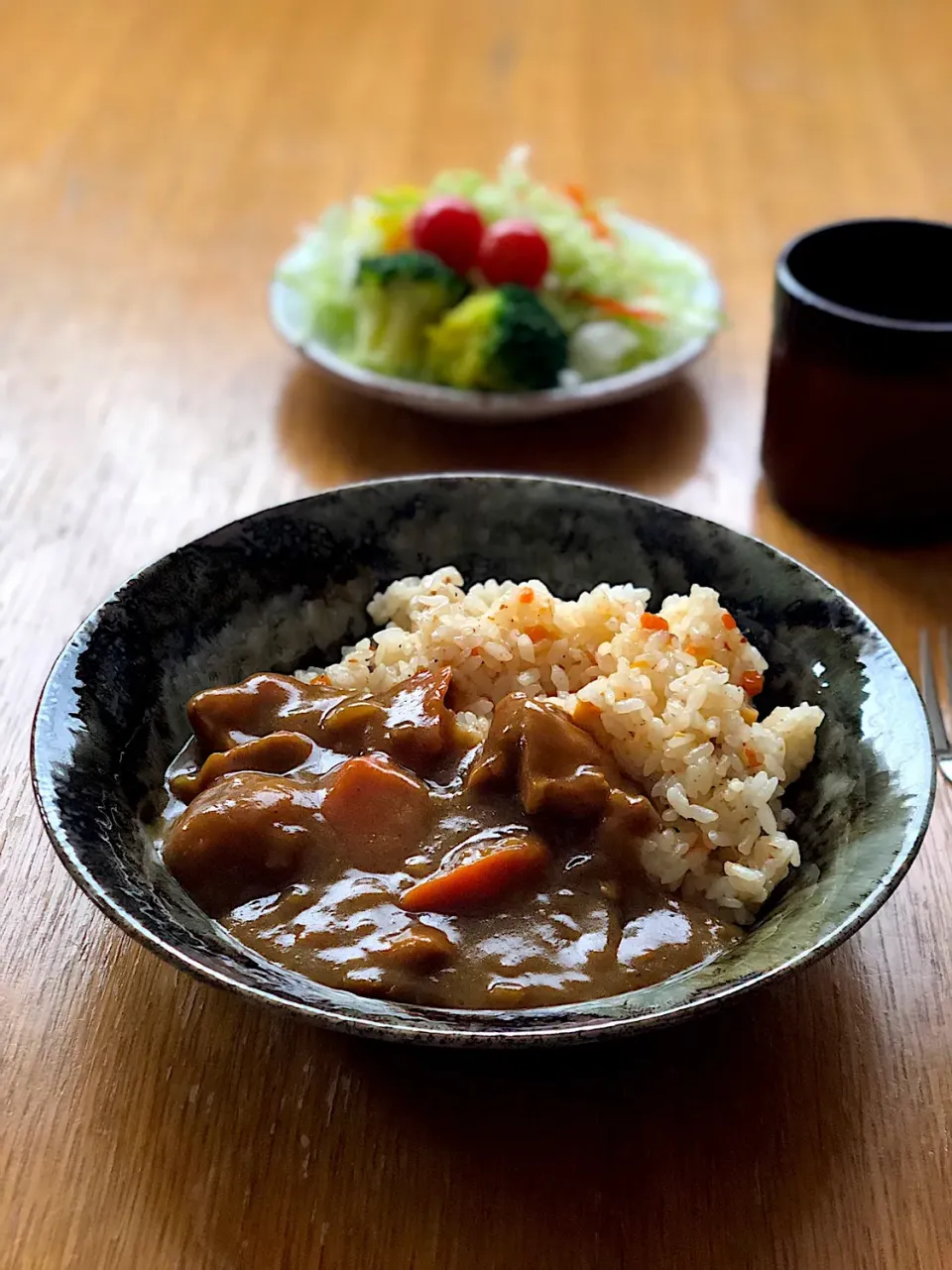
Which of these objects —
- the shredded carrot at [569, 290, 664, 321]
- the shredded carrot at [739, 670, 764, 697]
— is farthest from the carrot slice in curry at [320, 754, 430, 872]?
the shredded carrot at [569, 290, 664, 321]

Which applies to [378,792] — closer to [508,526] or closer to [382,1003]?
[382,1003]

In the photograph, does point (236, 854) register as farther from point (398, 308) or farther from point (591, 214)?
point (591, 214)

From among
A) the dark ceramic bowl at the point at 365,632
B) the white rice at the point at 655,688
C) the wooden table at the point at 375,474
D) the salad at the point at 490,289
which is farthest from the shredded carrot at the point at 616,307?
the white rice at the point at 655,688

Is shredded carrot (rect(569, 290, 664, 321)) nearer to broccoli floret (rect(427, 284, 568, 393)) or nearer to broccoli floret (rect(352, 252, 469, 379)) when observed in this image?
broccoli floret (rect(427, 284, 568, 393))

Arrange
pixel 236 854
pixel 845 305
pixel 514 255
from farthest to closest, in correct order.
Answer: pixel 514 255, pixel 845 305, pixel 236 854

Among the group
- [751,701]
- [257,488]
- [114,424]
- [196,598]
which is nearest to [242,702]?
[196,598]

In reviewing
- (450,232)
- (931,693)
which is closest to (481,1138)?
(931,693)
